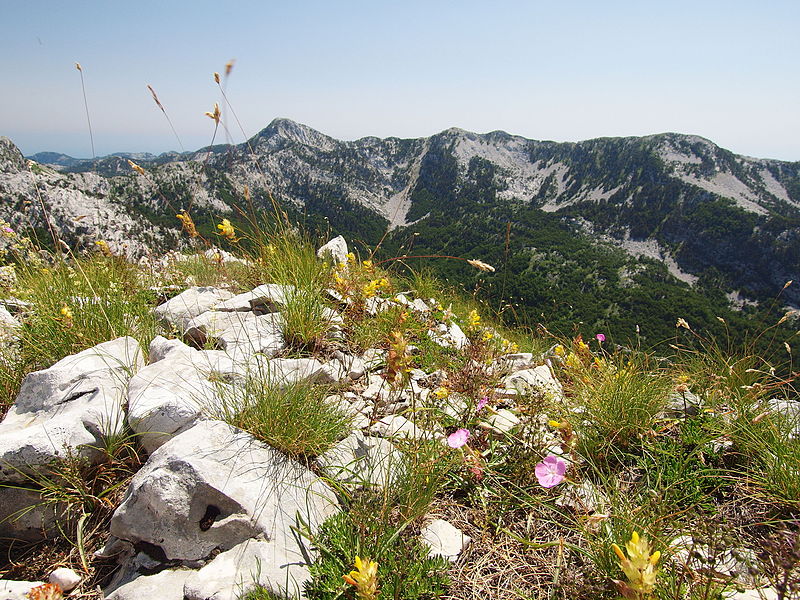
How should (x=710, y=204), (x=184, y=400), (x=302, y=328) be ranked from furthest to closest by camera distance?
1. (x=710, y=204)
2. (x=302, y=328)
3. (x=184, y=400)

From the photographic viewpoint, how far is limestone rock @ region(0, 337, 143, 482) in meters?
2.67

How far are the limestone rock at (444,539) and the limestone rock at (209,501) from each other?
700mm

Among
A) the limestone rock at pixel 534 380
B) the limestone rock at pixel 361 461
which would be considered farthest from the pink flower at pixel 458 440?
the limestone rock at pixel 534 380

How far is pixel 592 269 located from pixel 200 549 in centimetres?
15299

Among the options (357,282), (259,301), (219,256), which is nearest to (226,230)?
(259,301)

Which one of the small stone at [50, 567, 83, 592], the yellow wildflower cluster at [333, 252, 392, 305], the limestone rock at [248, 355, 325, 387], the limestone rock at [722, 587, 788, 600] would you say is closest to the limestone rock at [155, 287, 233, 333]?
the limestone rock at [248, 355, 325, 387]

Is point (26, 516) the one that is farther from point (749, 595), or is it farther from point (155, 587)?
point (749, 595)

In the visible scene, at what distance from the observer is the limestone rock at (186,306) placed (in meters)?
4.80

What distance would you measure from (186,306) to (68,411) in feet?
6.89

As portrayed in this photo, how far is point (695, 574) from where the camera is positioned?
211cm

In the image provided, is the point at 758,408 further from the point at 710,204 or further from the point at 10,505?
the point at 710,204

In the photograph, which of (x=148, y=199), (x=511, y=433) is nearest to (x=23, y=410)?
(x=511, y=433)

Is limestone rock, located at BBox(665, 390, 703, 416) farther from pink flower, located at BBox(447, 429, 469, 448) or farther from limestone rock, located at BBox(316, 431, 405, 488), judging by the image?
limestone rock, located at BBox(316, 431, 405, 488)

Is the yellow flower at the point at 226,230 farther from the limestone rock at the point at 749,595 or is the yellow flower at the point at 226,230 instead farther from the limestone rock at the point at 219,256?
the limestone rock at the point at 749,595
